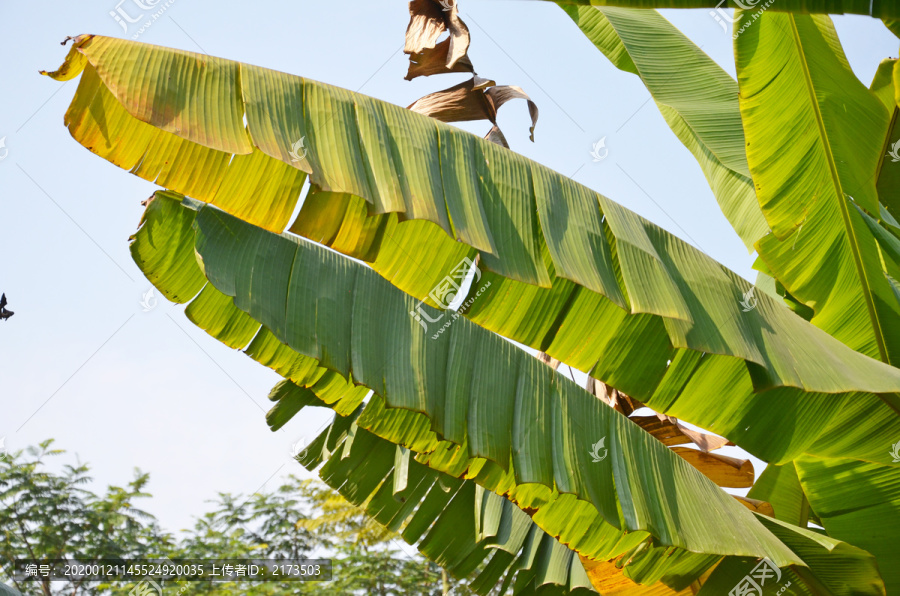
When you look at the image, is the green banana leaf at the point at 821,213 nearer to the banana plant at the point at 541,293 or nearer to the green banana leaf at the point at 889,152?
the banana plant at the point at 541,293

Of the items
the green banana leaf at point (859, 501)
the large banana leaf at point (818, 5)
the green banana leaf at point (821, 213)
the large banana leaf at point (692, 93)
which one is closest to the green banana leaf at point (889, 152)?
the large banana leaf at point (692, 93)

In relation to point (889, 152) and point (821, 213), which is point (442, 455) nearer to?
point (821, 213)

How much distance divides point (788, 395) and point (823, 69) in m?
1.36

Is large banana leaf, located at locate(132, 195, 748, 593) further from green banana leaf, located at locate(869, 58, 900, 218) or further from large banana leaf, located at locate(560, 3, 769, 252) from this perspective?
green banana leaf, located at locate(869, 58, 900, 218)

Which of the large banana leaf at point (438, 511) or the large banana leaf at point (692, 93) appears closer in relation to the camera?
the large banana leaf at point (438, 511)

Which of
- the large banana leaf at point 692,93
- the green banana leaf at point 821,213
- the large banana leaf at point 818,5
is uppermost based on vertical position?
the large banana leaf at point 692,93

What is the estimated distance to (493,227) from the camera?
172 cm

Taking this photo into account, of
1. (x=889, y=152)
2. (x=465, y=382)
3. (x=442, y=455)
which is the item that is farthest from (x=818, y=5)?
(x=889, y=152)

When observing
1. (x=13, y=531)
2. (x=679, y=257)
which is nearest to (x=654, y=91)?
(x=679, y=257)

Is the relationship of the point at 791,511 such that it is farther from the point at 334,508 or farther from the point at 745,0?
the point at 334,508

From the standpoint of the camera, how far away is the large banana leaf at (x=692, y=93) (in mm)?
2891

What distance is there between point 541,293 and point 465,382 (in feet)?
1.35

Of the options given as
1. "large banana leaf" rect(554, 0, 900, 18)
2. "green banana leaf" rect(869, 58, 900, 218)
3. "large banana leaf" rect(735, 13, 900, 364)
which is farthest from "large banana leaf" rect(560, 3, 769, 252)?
"large banana leaf" rect(554, 0, 900, 18)

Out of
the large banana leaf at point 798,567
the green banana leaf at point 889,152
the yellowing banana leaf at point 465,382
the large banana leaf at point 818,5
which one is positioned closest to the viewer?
the large banana leaf at point 818,5
